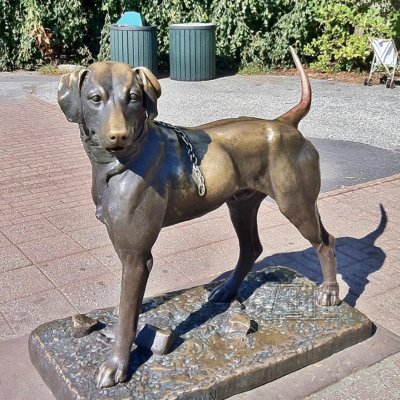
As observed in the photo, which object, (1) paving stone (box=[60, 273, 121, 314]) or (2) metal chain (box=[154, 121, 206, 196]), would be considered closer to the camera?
(2) metal chain (box=[154, 121, 206, 196])

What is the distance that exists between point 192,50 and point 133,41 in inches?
57.8

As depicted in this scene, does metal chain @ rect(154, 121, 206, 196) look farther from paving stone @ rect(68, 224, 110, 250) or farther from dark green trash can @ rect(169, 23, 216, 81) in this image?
dark green trash can @ rect(169, 23, 216, 81)

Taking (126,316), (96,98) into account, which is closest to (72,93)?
(96,98)

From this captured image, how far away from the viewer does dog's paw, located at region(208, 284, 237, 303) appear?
3.41m

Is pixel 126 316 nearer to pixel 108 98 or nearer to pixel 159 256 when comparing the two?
pixel 108 98

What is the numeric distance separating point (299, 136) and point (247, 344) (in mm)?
1177

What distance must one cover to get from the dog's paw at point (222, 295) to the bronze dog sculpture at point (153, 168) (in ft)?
1.85

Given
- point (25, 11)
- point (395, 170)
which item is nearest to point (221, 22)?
point (25, 11)

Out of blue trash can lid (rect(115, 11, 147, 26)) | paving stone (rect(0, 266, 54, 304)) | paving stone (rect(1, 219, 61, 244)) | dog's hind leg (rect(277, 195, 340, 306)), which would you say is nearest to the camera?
dog's hind leg (rect(277, 195, 340, 306))

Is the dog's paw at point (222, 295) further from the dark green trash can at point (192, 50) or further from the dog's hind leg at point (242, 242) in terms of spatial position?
the dark green trash can at point (192, 50)

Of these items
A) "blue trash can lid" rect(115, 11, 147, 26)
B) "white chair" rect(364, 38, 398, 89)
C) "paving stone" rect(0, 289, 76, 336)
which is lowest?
"paving stone" rect(0, 289, 76, 336)

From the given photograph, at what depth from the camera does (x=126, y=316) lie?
103 inches

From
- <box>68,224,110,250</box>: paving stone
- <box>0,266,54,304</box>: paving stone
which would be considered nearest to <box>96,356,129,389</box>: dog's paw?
<box>0,266,54,304</box>: paving stone

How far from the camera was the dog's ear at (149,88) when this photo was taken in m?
2.31
